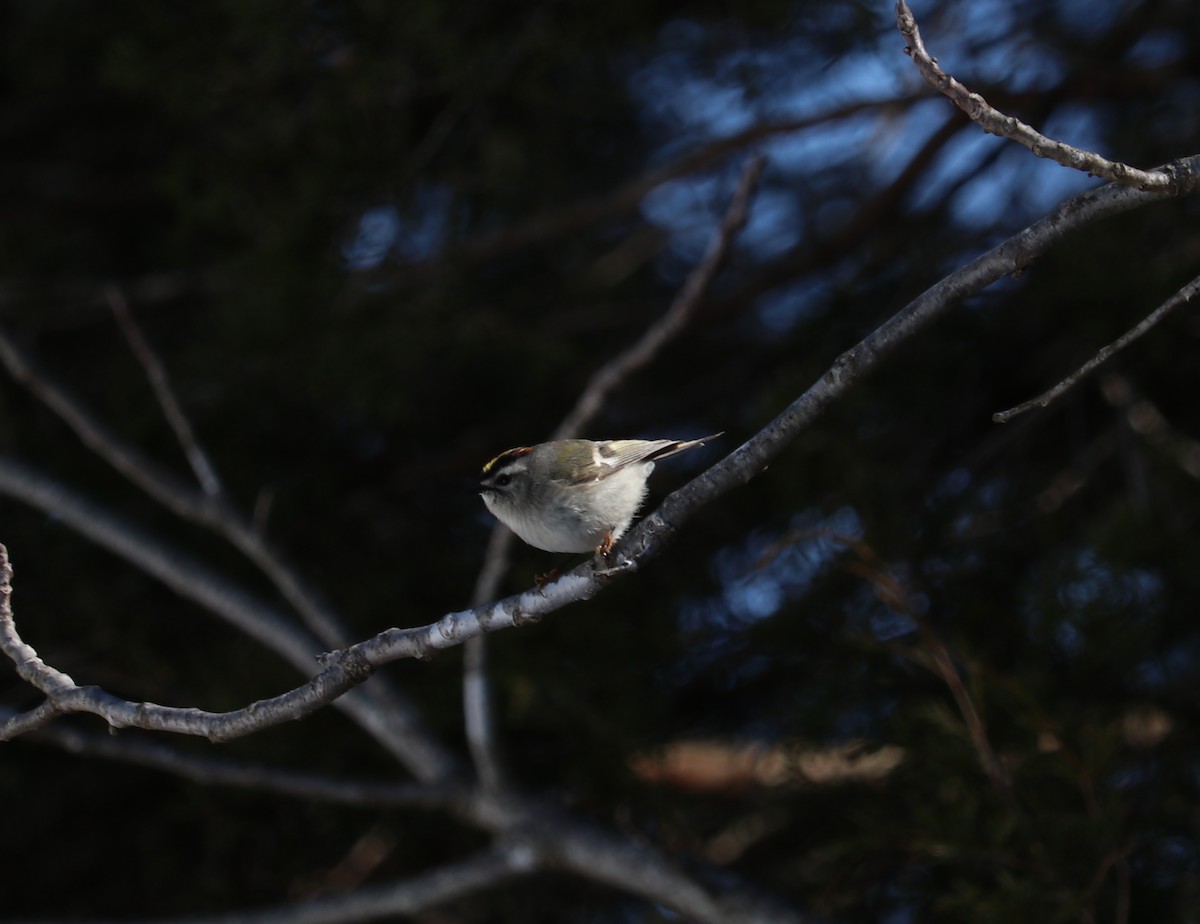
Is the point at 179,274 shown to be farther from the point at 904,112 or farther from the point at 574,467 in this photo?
the point at 904,112

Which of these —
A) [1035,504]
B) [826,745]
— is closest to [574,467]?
[826,745]

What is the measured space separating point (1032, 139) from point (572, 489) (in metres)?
1.45

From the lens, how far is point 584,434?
4.02m

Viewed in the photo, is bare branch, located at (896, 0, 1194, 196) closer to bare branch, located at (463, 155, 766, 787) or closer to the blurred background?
bare branch, located at (463, 155, 766, 787)

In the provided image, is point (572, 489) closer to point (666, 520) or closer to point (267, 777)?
point (666, 520)

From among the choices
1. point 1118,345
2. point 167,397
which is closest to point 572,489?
point 167,397

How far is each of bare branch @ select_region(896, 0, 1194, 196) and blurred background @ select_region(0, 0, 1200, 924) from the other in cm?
186

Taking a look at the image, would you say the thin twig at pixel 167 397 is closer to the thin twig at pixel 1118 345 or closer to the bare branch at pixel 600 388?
the bare branch at pixel 600 388

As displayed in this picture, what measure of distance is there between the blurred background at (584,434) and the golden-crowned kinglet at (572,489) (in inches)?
25.6

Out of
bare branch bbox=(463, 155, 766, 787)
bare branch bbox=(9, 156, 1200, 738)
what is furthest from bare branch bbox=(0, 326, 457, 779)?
bare branch bbox=(9, 156, 1200, 738)

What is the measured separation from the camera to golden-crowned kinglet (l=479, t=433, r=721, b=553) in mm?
2678

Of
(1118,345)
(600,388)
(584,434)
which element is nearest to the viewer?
(1118,345)

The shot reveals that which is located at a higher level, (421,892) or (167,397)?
(167,397)

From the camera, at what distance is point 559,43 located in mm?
3773
